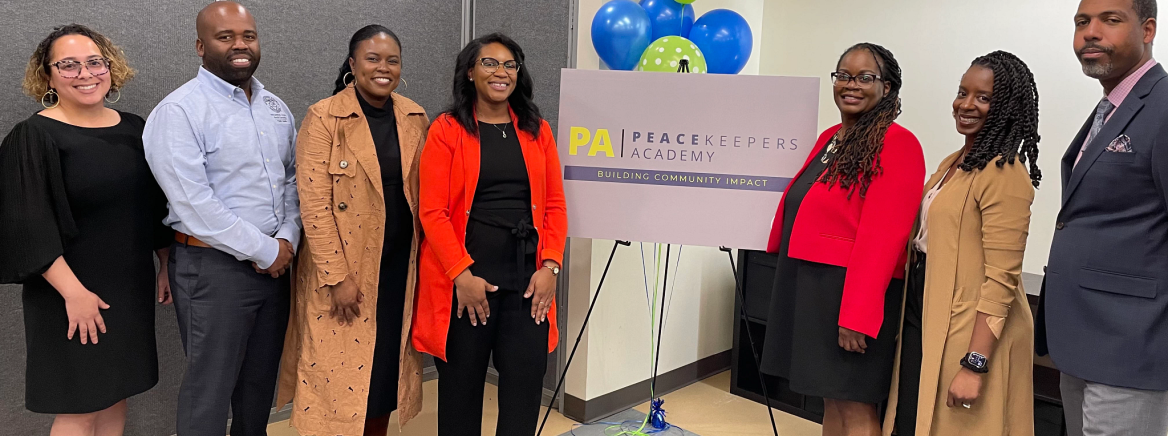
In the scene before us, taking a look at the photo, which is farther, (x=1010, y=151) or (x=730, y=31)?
(x=730, y=31)

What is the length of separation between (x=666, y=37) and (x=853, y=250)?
1106 mm

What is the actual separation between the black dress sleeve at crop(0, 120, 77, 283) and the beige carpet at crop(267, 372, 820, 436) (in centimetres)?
131

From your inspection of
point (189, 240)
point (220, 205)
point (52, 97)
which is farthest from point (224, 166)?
point (52, 97)

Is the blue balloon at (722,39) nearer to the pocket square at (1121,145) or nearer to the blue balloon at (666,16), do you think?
the blue balloon at (666,16)

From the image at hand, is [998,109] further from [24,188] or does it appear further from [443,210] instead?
[24,188]

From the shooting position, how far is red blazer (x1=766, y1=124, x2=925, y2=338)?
6.10ft

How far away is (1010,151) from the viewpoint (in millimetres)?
1740

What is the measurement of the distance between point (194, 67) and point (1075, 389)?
2.86m

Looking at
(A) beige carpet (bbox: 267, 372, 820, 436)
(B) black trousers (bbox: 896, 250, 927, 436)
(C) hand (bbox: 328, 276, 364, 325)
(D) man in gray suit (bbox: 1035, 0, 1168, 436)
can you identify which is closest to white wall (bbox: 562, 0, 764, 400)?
(A) beige carpet (bbox: 267, 372, 820, 436)

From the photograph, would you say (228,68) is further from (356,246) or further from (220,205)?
(356,246)

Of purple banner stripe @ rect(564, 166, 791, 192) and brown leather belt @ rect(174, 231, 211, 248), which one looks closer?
brown leather belt @ rect(174, 231, 211, 248)

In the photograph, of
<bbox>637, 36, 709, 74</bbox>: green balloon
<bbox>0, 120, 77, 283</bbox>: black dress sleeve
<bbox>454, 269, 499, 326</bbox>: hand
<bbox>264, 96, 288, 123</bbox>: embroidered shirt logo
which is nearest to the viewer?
<bbox>0, 120, 77, 283</bbox>: black dress sleeve

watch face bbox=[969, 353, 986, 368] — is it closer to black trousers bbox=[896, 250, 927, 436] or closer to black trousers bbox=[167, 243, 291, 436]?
black trousers bbox=[896, 250, 927, 436]

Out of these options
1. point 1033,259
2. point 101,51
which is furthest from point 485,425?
point 1033,259
